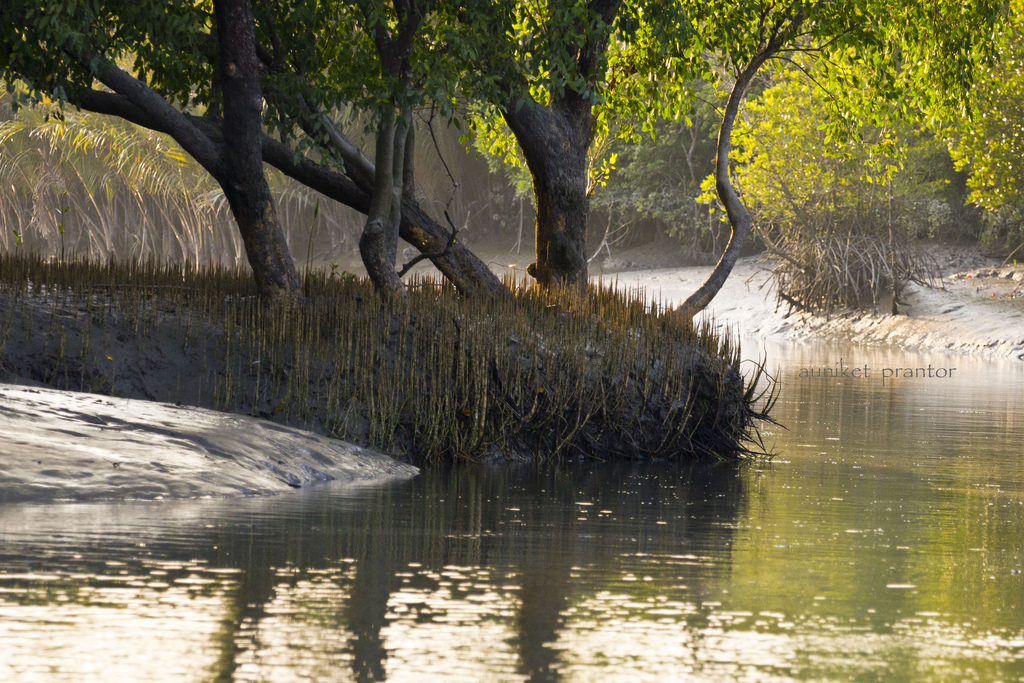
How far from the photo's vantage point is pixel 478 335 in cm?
858

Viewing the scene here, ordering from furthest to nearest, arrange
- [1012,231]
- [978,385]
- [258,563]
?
[1012,231], [978,385], [258,563]

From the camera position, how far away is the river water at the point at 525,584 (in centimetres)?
338

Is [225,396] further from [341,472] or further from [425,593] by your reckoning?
[425,593]

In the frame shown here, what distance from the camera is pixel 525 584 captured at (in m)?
4.42

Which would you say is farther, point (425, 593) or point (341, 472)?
point (341, 472)

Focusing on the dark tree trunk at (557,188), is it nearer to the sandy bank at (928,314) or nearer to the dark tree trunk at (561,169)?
the dark tree trunk at (561,169)

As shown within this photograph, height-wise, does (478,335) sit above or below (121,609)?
above

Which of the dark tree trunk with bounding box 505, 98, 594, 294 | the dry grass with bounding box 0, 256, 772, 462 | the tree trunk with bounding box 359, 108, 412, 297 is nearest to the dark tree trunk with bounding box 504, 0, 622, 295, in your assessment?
the dark tree trunk with bounding box 505, 98, 594, 294

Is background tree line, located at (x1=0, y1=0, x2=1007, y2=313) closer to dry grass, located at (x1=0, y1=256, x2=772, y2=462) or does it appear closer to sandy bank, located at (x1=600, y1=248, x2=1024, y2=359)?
dry grass, located at (x1=0, y1=256, x2=772, y2=462)

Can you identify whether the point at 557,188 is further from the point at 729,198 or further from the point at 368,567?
the point at 368,567

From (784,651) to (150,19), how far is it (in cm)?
712

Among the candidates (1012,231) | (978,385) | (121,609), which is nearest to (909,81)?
(978,385)

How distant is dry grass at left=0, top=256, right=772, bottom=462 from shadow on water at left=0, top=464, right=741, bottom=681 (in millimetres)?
1578

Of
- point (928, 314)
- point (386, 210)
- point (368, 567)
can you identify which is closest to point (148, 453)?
point (368, 567)
